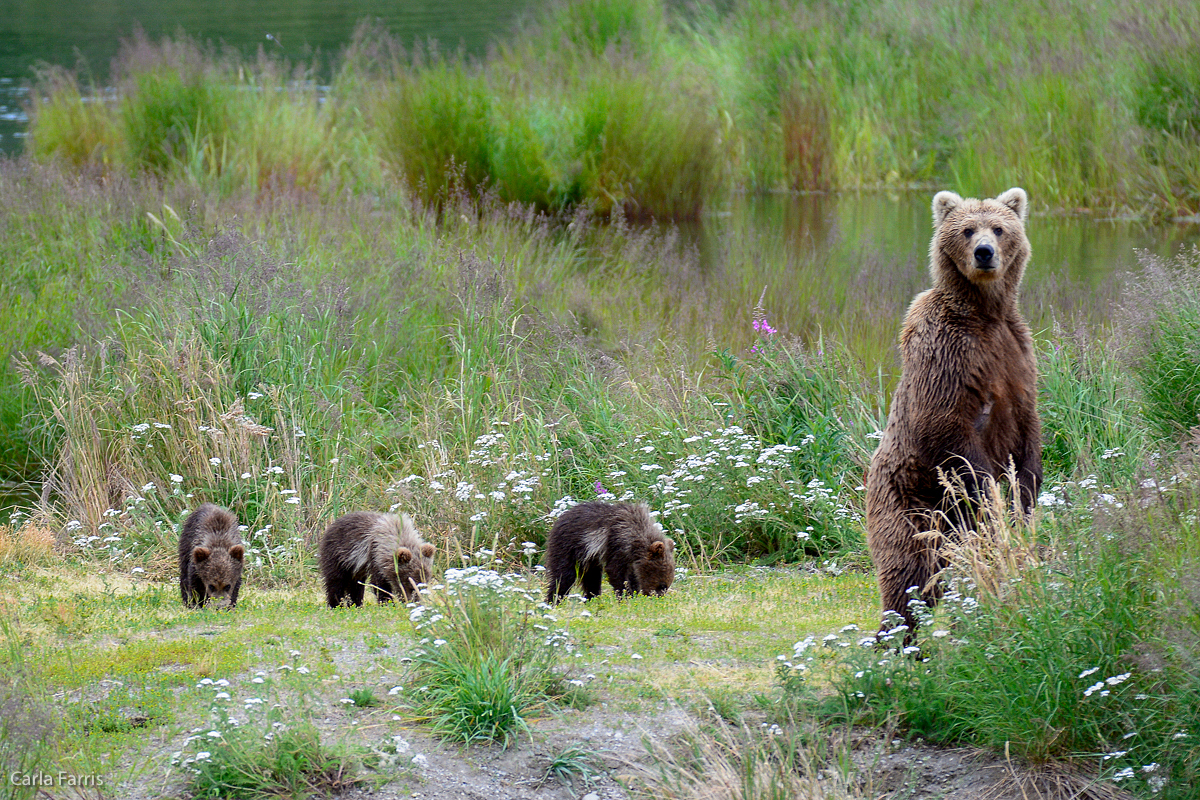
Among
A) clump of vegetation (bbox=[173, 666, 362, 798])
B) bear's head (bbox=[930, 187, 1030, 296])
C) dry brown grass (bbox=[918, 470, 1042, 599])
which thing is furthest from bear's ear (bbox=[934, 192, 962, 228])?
clump of vegetation (bbox=[173, 666, 362, 798])

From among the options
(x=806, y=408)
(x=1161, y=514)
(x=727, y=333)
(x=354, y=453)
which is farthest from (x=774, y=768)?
(x=727, y=333)

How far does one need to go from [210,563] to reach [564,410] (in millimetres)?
3288

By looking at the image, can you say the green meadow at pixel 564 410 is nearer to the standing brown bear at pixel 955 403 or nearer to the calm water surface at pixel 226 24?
the standing brown bear at pixel 955 403

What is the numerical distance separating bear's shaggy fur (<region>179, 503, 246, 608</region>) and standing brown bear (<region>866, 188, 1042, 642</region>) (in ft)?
12.3

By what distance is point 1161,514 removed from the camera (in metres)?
4.51

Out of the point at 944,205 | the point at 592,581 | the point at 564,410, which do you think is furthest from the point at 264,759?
the point at 564,410

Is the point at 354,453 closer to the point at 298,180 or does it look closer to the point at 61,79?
the point at 298,180

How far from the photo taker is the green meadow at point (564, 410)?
4535 mm

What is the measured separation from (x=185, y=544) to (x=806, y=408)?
172 inches

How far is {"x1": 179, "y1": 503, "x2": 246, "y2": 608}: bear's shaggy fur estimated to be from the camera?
23.6 feet

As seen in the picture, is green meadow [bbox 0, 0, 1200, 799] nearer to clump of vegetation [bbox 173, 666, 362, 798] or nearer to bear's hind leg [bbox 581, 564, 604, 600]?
clump of vegetation [bbox 173, 666, 362, 798]

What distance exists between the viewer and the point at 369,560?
7.33 metres

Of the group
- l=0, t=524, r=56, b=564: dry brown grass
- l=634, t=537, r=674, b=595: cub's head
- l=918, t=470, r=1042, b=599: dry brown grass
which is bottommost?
l=0, t=524, r=56, b=564: dry brown grass

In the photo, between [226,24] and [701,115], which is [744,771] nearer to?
[701,115]
